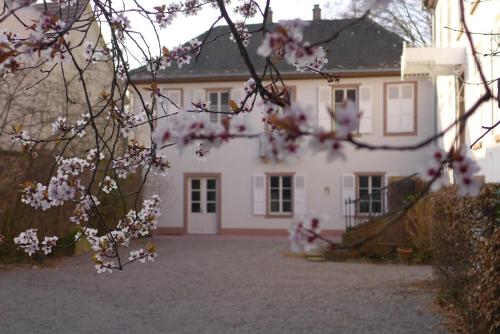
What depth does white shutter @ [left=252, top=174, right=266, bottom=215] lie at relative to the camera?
20.1 meters

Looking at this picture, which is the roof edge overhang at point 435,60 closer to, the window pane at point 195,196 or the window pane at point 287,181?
the window pane at point 287,181

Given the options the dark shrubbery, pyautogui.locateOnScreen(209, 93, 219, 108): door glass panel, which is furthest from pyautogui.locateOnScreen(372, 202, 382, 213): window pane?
the dark shrubbery

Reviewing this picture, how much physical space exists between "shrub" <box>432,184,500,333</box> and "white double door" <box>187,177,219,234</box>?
13216mm

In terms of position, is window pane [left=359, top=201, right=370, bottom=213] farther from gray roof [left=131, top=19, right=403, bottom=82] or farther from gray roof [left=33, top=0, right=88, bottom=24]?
gray roof [left=33, top=0, right=88, bottom=24]

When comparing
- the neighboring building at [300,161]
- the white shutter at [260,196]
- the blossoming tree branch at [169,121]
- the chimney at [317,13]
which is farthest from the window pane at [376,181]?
the blossoming tree branch at [169,121]

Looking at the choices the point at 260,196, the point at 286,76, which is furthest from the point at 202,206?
the point at 286,76

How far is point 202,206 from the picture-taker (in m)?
20.7

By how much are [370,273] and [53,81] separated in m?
8.50

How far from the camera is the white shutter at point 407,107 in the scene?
19.2 metres

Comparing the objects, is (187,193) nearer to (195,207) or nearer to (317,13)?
(195,207)

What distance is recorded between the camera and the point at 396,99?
19500mm

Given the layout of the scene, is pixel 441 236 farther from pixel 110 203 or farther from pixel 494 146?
pixel 110 203

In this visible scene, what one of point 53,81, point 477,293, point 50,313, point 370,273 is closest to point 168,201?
point 53,81

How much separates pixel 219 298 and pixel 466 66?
252 inches
